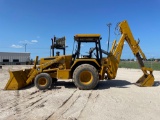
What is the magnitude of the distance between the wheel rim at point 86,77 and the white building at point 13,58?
62074 millimetres

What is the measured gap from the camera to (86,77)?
11.3 m

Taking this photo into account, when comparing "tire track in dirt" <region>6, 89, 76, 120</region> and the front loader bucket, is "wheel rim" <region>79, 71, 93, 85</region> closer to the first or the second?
"tire track in dirt" <region>6, 89, 76, 120</region>

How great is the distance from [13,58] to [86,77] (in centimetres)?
6701

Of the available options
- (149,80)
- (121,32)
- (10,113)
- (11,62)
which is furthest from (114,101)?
(11,62)

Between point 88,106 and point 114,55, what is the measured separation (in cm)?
534

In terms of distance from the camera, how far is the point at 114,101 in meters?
8.14

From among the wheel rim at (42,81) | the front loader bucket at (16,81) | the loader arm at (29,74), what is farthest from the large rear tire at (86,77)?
the front loader bucket at (16,81)

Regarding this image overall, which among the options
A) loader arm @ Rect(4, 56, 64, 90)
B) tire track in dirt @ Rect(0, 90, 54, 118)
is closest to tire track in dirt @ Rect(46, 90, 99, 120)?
tire track in dirt @ Rect(0, 90, 54, 118)

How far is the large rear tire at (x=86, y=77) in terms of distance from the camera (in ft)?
36.3

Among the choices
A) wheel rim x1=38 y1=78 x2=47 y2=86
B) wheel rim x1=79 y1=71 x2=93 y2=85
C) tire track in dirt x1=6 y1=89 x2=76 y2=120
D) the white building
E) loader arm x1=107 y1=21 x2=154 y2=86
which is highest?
the white building

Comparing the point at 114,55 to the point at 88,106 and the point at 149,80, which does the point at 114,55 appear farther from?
the point at 88,106

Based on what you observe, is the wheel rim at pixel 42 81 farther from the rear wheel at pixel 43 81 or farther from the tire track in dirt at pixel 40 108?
the tire track in dirt at pixel 40 108

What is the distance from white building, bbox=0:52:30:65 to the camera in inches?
2840

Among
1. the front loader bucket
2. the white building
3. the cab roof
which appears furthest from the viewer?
the white building
